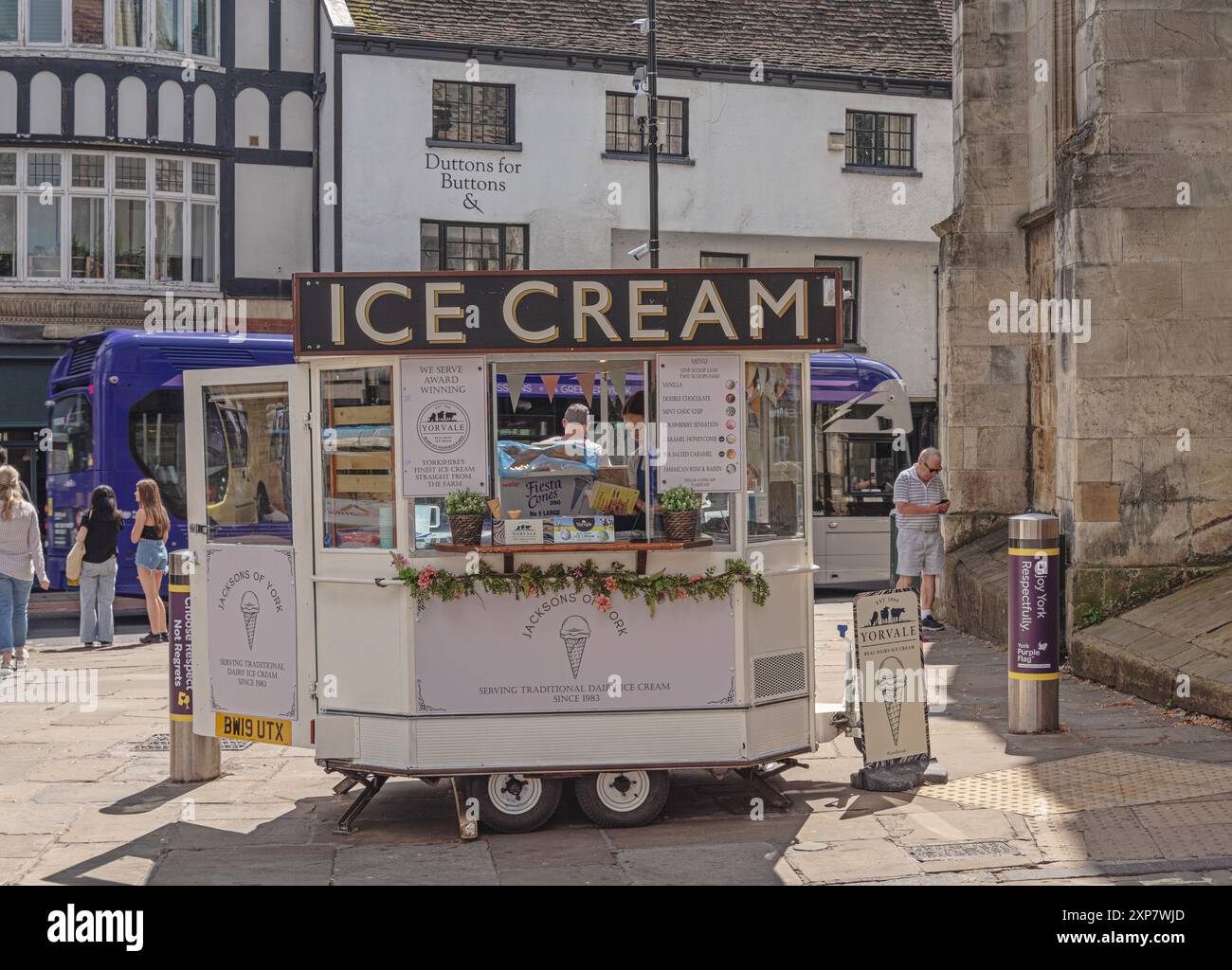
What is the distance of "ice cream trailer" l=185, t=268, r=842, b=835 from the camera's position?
764 centimetres

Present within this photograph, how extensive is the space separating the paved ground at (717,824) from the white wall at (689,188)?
18594mm

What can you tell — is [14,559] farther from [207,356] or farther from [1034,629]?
[1034,629]

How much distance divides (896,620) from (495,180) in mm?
20764

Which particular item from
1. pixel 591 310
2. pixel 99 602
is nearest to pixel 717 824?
pixel 591 310

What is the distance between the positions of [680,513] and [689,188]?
2205 centimetres

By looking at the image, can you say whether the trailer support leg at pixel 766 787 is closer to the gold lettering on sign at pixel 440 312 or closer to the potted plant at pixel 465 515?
the potted plant at pixel 465 515

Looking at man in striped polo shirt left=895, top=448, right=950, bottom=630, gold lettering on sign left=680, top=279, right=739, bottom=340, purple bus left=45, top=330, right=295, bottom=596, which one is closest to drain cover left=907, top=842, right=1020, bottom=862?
gold lettering on sign left=680, top=279, right=739, bottom=340

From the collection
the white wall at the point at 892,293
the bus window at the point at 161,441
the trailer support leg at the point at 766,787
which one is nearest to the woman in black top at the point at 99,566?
the bus window at the point at 161,441

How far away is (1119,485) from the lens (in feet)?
39.0

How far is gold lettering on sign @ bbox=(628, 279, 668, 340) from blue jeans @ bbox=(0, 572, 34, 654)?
810cm

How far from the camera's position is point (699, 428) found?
7.83 m

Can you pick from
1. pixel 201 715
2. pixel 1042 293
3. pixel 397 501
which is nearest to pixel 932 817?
pixel 397 501

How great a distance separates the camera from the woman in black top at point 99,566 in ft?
50.0

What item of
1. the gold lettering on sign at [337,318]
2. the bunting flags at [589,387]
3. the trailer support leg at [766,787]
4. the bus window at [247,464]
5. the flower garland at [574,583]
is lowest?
the trailer support leg at [766,787]
